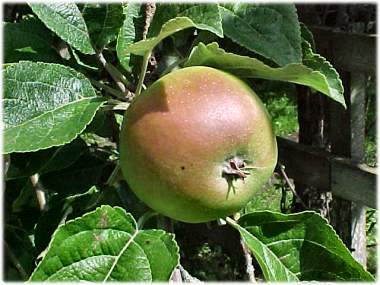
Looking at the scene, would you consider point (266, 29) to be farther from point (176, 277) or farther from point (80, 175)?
point (80, 175)

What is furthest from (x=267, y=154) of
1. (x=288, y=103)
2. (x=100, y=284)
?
(x=288, y=103)

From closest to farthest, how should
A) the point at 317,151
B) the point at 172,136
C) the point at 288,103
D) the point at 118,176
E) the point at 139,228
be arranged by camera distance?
1. the point at 172,136
2. the point at 139,228
3. the point at 118,176
4. the point at 317,151
5. the point at 288,103

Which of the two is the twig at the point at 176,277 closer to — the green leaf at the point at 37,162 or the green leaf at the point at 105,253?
the green leaf at the point at 105,253

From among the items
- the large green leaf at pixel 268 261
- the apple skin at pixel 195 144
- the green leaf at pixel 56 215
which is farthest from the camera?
the green leaf at pixel 56 215

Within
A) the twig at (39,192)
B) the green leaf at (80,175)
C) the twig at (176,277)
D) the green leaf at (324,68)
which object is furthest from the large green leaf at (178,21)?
the twig at (39,192)

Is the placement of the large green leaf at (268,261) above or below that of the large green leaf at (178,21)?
below

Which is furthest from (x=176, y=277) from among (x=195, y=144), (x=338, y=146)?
(x=338, y=146)

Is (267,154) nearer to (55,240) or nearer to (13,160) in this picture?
(55,240)
